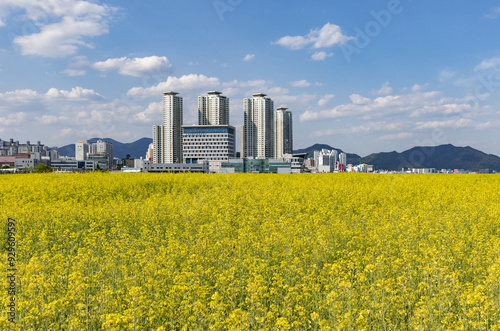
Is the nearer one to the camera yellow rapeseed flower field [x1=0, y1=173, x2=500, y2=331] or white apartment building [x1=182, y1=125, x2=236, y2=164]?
yellow rapeseed flower field [x1=0, y1=173, x2=500, y2=331]

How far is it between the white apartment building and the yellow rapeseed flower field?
168958 mm

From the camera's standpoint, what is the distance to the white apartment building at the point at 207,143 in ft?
604

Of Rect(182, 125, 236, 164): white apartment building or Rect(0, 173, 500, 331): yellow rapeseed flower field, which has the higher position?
Rect(182, 125, 236, 164): white apartment building

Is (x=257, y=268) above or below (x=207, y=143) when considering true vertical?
below

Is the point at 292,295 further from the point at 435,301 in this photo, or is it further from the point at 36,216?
the point at 36,216

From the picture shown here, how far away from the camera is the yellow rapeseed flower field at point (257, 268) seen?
3814mm

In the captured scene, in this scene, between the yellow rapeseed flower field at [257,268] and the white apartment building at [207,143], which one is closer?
the yellow rapeseed flower field at [257,268]

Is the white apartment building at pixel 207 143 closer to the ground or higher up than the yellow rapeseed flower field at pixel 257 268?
higher up

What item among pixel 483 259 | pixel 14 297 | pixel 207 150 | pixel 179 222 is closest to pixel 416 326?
pixel 483 259

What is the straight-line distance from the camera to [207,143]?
187125 mm

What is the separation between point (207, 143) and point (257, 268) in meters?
185

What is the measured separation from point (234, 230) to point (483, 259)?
6073 mm

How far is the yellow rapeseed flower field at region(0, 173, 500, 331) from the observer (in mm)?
3814

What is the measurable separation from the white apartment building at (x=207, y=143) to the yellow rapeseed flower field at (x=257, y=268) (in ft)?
554
